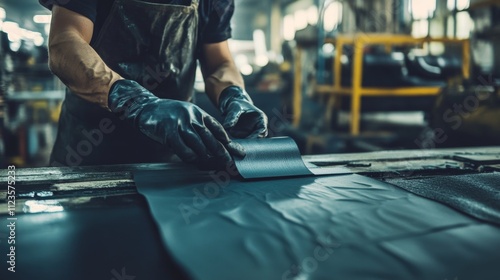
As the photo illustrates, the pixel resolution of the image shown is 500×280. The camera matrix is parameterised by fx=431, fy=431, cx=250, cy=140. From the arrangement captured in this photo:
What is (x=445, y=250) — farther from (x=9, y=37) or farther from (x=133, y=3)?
(x=9, y=37)

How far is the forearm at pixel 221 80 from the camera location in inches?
58.7

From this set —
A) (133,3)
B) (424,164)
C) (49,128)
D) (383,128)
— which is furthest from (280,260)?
(49,128)

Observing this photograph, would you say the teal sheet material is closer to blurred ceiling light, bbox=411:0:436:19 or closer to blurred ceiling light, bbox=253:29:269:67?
blurred ceiling light, bbox=411:0:436:19

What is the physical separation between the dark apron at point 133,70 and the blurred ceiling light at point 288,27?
13.1 meters

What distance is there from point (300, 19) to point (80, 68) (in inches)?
503

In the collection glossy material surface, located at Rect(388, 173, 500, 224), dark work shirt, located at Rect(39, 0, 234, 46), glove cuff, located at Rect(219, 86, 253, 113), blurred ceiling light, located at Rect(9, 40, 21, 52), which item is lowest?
glossy material surface, located at Rect(388, 173, 500, 224)

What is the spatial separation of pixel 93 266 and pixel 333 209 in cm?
41

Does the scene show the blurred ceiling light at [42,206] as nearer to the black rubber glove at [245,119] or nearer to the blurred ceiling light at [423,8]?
the black rubber glove at [245,119]

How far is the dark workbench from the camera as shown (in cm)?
60

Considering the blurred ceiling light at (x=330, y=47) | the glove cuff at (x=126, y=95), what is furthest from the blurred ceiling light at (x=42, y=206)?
the blurred ceiling light at (x=330, y=47)

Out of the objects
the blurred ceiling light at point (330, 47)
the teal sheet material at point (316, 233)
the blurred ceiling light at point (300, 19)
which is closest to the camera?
the teal sheet material at point (316, 233)

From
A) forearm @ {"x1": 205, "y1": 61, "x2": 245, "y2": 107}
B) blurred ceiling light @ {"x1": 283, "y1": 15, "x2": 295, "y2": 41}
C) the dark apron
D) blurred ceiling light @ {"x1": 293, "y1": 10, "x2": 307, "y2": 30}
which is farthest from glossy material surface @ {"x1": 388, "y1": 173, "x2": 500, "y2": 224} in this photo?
blurred ceiling light @ {"x1": 283, "y1": 15, "x2": 295, "y2": 41}

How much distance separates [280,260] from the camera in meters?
0.58

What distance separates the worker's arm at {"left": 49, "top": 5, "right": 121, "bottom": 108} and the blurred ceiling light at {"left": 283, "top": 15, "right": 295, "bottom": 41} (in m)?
13.3
